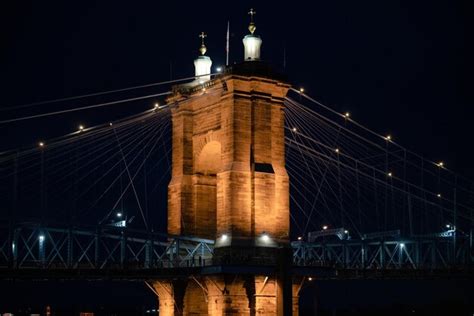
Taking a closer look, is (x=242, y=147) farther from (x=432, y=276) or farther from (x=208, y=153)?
(x=432, y=276)

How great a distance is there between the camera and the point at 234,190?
254 feet

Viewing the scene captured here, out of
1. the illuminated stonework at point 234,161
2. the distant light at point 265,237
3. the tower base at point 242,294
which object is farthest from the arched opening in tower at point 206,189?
the distant light at point 265,237

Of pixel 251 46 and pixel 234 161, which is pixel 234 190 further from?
pixel 251 46

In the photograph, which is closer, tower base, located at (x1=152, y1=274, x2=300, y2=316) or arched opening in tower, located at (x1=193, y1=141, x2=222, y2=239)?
tower base, located at (x1=152, y1=274, x2=300, y2=316)

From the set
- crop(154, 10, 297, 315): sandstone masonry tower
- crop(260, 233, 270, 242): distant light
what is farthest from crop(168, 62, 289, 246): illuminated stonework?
crop(260, 233, 270, 242): distant light

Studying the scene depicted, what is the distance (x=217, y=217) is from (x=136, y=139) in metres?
11.8

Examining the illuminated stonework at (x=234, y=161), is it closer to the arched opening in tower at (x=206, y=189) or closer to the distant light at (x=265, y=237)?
the arched opening in tower at (x=206, y=189)

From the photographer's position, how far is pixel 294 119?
86938mm

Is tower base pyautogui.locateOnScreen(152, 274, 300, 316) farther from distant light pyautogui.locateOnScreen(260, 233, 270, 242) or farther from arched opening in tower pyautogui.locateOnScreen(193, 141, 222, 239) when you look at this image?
arched opening in tower pyautogui.locateOnScreen(193, 141, 222, 239)

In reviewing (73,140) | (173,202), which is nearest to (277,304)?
(173,202)

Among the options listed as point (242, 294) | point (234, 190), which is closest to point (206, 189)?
point (234, 190)

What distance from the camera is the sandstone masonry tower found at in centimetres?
7588

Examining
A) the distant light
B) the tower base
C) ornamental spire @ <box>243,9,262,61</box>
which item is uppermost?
ornamental spire @ <box>243,9,262,61</box>

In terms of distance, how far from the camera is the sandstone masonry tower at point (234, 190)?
249ft
